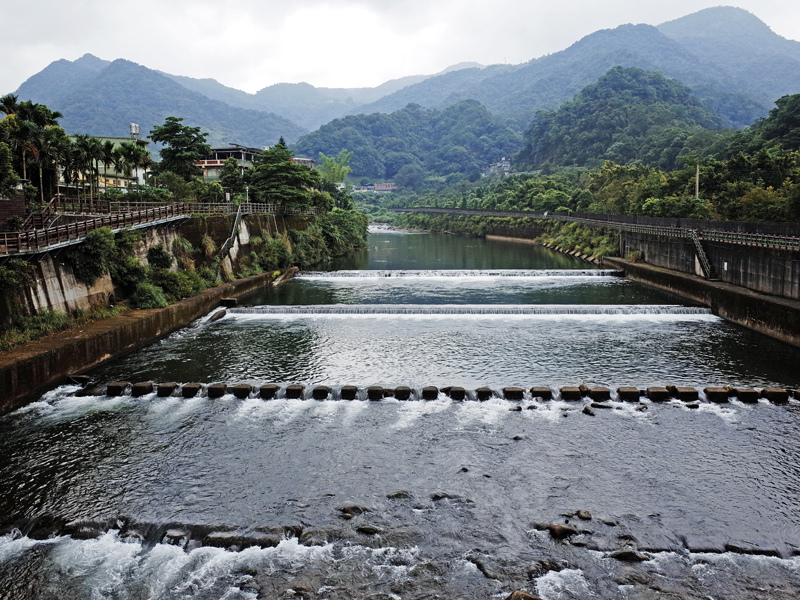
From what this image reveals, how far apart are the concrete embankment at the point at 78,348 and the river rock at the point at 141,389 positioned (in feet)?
7.62

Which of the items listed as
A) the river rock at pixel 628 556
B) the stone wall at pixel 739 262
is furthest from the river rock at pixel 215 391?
the stone wall at pixel 739 262

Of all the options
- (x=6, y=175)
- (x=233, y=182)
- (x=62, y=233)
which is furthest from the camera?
(x=233, y=182)

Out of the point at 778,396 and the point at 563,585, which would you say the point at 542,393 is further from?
the point at 563,585

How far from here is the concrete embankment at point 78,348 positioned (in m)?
16.0

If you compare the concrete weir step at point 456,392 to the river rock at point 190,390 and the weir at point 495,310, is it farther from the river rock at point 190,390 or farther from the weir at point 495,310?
the weir at point 495,310

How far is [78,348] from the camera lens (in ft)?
61.7

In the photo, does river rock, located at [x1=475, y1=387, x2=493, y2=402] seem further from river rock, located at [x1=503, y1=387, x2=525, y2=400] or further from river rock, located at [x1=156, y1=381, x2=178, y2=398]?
river rock, located at [x1=156, y1=381, x2=178, y2=398]

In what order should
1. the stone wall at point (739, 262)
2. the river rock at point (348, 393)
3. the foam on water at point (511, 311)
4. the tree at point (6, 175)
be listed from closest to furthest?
1. the river rock at point (348, 393)
2. the tree at point (6, 175)
3. the stone wall at point (739, 262)
4. the foam on water at point (511, 311)

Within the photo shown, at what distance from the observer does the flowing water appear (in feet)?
31.5

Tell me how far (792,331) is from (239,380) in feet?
65.1

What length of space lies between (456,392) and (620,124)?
148912 millimetres

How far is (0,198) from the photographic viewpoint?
76.7 ft

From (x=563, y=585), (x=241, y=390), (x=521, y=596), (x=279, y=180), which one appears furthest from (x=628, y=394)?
(x=279, y=180)

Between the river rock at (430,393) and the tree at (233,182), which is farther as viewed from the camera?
the tree at (233,182)
